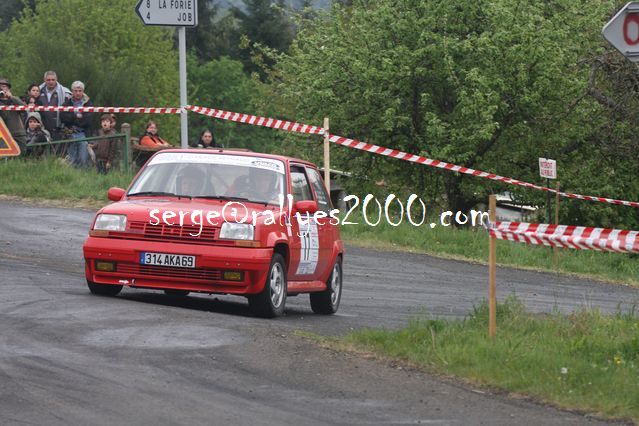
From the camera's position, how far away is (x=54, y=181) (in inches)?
1062

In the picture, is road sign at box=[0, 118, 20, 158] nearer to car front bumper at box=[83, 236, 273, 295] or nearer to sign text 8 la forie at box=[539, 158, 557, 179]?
car front bumper at box=[83, 236, 273, 295]

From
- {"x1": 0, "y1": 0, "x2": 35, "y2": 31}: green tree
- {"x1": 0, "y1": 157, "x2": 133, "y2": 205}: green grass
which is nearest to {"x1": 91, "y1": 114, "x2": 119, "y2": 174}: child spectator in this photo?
{"x1": 0, "y1": 157, "x2": 133, "y2": 205}: green grass

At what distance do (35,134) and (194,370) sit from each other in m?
19.4

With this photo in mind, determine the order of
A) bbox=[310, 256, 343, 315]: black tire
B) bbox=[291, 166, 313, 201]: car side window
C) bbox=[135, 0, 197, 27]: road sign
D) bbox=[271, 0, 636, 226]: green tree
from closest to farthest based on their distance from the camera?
bbox=[291, 166, 313, 201]: car side window < bbox=[310, 256, 343, 315]: black tire < bbox=[135, 0, 197, 27]: road sign < bbox=[271, 0, 636, 226]: green tree

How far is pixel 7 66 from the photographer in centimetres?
8775

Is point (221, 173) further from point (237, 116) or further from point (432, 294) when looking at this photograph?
point (237, 116)

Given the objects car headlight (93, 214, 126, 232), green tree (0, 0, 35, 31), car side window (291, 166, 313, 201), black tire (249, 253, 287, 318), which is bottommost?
black tire (249, 253, 287, 318)

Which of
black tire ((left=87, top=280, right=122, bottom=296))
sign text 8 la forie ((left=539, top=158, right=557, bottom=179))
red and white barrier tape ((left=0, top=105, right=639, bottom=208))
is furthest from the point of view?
sign text 8 la forie ((left=539, top=158, right=557, bottom=179))

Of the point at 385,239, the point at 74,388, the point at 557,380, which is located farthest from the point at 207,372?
the point at 385,239

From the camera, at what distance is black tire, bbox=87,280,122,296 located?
44.2ft

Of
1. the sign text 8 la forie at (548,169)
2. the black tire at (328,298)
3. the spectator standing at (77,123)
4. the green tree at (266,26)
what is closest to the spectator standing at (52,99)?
the spectator standing at (77,123)

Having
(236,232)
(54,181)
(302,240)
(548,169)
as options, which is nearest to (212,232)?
(236,232)

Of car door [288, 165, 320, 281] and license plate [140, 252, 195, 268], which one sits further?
car door [288, 165, 320, 281]

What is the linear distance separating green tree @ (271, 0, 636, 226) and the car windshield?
1711cm
